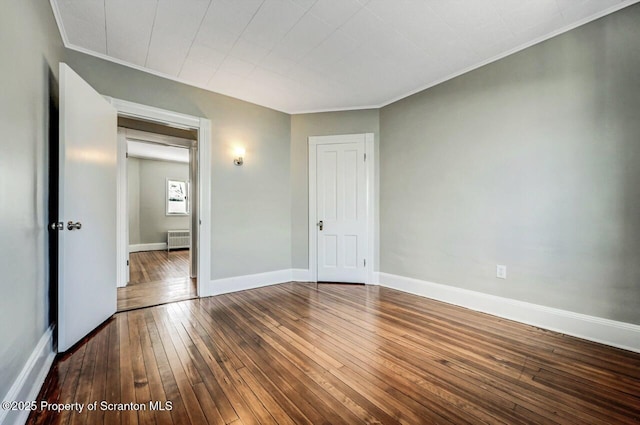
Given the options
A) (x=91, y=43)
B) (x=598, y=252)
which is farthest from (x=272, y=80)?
(x=598, y=252)

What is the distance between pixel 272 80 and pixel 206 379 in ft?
9.99

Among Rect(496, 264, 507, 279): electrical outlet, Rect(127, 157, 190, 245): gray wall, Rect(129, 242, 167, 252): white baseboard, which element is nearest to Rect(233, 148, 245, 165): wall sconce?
Rect(496, 264, 507, 279): electrical outlet

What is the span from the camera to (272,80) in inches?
126

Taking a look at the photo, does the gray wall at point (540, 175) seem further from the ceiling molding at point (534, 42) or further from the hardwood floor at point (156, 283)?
the hardwood floor at point (156, 283)

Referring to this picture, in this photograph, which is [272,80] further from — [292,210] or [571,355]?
[571,355]

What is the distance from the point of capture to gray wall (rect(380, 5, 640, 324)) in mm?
2113

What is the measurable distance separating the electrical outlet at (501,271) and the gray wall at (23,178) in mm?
3678

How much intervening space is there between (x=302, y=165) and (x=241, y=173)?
0.97m

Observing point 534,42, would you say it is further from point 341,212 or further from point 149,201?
point 149,201

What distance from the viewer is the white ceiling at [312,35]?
2057 mm

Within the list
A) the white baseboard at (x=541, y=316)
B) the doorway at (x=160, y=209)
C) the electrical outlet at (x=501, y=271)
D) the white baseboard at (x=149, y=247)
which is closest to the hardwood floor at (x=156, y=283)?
the doorway at (x=160, y=209)

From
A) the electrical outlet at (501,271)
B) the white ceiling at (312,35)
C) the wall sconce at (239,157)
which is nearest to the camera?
the white ceiling at (312,35)

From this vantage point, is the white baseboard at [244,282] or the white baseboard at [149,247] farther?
the white baseboard at [149,247]

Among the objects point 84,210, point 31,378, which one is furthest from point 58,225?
point 31,378
